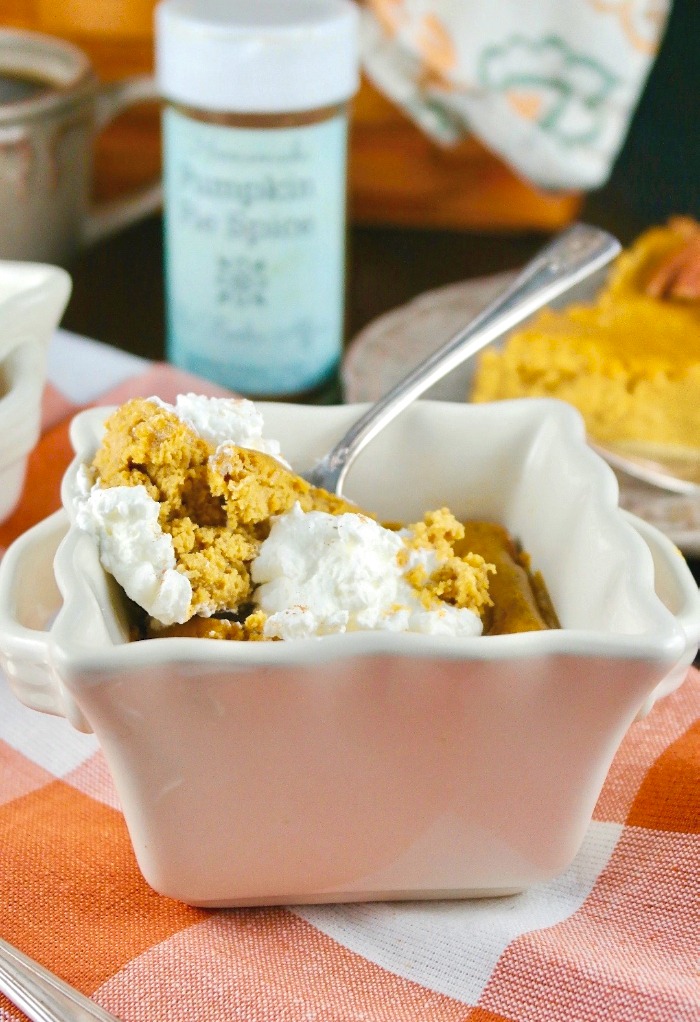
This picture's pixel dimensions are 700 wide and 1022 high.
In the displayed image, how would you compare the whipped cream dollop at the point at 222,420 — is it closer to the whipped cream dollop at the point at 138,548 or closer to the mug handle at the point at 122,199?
the whipped cream dollop at the point at 138,548

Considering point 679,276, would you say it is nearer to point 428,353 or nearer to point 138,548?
point 428,353

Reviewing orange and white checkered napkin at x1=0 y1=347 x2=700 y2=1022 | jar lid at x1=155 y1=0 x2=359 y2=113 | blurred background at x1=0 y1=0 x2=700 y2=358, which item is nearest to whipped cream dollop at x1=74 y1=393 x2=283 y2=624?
orange and white checkered napkin at x1=0 y1=347 x2=700 y2=1022

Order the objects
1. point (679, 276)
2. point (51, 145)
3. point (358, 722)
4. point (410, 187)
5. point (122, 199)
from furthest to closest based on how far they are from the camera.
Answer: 1. point (410, 187)
2. point (122, 199)
3. point (51, 145)
4. point (679, 276)
5. point (358, 722)

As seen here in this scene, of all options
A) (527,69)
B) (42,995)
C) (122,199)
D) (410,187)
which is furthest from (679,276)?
(42,995)

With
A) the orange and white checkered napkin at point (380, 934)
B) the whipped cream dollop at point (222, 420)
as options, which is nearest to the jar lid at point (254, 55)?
the whipped cream dollop at point (222, 420)

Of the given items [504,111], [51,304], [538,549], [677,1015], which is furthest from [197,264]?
[677,1015]

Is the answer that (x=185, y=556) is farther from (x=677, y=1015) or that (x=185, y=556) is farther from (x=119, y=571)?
(x=677, y=1015)
